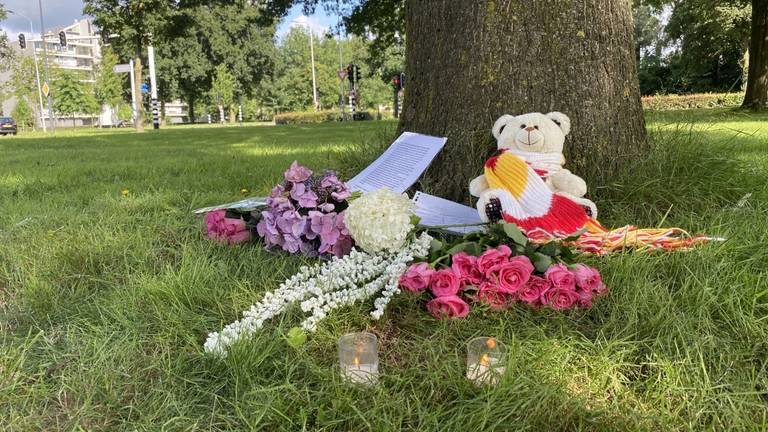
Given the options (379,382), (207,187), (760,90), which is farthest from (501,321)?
(760,90)

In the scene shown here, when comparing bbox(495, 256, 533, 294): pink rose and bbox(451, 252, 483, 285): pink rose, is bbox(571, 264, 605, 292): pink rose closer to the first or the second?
bbox(495, 256, 533, 294): pink rose

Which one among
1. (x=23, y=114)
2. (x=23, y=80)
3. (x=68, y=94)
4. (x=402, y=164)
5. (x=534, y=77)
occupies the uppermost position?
(x=23, y=80)

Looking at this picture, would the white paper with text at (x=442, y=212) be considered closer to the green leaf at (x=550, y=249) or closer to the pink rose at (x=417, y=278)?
the green leaf at (x=550, y=249)

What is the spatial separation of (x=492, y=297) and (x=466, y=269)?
4.9 inches

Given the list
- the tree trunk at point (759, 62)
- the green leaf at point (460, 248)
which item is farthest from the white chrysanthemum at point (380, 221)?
the tree trunk at point (759, 62)

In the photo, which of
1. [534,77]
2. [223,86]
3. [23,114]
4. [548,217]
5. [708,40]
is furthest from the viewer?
[23,114]

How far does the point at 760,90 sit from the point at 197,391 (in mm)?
17668

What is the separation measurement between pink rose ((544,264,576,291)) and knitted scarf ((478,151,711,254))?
391 millimetres

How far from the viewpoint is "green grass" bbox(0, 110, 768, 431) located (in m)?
→ 1.30

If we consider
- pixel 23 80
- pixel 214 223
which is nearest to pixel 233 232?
pixel 214 223

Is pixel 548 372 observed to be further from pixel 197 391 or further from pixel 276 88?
pixel 276 88

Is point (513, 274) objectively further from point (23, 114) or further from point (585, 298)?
point (23, 114)

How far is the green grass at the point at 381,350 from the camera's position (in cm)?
130

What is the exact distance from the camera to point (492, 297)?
67.1 inches
